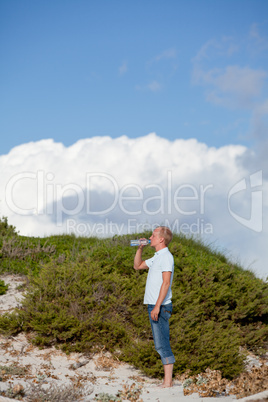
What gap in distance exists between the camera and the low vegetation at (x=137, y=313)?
775cm

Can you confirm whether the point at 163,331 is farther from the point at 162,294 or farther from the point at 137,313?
the point at 137,313

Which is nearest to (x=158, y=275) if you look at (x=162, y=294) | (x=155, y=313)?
(x=162, y=294)

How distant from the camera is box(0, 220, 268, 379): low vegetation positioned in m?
7.75

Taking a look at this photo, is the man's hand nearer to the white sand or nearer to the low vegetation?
the white sand

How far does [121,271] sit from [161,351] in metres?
4.57

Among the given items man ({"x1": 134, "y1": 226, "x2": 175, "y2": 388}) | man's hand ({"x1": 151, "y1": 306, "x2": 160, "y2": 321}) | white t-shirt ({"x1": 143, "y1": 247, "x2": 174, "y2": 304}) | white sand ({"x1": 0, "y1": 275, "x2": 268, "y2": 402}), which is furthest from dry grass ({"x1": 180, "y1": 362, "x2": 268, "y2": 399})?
white t-shirt ({"x1": 143, "y1": 247, "x2": 174, "y2": 304})

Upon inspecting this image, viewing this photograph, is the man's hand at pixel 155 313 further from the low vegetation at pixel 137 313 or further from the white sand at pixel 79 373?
the low vegetation at pixel 137 313

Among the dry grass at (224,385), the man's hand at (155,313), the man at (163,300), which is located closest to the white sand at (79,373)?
the dry grass at (224,385)

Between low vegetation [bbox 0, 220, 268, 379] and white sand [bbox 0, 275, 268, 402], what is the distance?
7.9 inches

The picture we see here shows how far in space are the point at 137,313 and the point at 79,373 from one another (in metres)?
1.85

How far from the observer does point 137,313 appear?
28.9 ft

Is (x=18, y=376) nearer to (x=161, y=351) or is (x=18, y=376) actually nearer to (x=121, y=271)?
(x=161, y=351)

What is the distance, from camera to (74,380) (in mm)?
6980

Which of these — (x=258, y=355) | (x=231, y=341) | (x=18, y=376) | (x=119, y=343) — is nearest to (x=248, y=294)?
(x=258, y=355)
